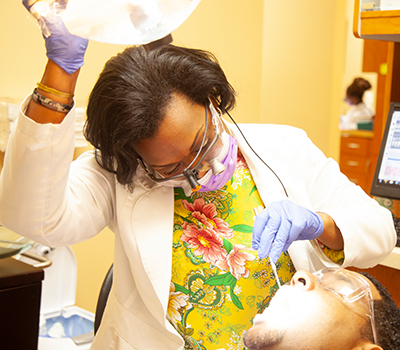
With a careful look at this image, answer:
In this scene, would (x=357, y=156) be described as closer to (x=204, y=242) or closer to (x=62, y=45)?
(x=204, y=242)

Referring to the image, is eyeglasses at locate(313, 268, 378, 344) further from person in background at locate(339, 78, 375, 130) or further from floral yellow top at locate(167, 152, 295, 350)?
person in background at locate(339, 78, 375, 130)

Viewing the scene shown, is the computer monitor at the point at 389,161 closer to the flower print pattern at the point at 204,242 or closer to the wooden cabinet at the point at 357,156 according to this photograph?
the flower print pattern at the point at 204,242

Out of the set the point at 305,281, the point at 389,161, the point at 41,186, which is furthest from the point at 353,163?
the point at 41,186

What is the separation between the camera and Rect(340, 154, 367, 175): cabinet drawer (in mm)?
6023

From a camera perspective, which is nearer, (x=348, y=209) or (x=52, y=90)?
(x=52, y=90)

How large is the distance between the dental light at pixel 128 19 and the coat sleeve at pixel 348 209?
715mm

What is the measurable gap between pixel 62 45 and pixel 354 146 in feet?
19.1

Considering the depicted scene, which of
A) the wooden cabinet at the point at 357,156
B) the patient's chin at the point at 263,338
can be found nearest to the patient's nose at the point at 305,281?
the patient's chin at the point at 263,338

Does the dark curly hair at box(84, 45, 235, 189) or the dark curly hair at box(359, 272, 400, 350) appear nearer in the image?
the dark curly hair at box(359, 272, 400, 350)

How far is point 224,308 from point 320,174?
0.49 meters

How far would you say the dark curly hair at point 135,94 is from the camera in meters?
→ 1.05

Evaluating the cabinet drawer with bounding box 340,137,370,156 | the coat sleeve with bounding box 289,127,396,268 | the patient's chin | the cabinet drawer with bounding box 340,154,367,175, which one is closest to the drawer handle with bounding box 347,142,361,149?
the cabinet drawer with bounding box 340,137,370,156

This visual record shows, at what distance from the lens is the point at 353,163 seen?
20.3ft

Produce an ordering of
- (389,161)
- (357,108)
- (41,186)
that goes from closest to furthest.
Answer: (41,186), (389,161), (357,108)
